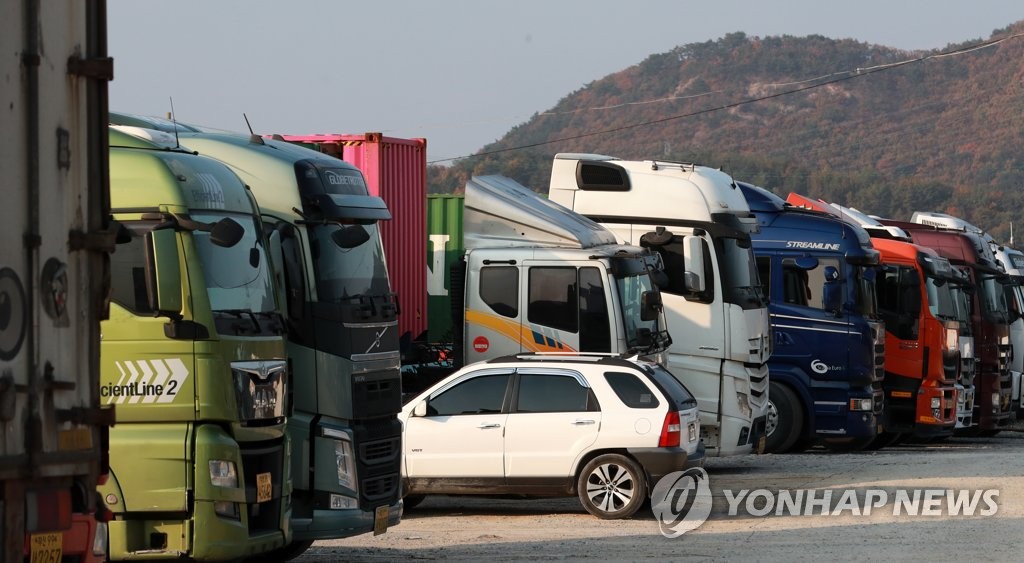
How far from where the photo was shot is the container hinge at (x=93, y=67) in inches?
252

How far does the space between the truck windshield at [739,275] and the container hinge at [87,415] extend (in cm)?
1254

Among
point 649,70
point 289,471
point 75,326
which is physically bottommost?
point 289,471

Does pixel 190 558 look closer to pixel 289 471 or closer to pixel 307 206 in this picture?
pixel 289 471

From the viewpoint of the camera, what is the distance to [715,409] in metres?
18.1

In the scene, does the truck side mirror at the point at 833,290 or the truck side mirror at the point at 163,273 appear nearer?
the truck side mirror at the point at 163,273

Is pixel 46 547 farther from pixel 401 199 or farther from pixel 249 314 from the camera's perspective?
pixel 401 199

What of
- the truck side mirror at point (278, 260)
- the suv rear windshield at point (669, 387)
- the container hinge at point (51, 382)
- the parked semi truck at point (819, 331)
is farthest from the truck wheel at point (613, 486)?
the container hinge at point (51, 382)

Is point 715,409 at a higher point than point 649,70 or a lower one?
lower

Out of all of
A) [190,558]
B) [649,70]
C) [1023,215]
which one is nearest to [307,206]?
[190,558]

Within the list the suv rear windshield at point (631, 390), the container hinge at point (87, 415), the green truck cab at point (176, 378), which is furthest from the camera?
the suv rear windshield at point (631, 390)

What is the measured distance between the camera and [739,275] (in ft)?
60.8

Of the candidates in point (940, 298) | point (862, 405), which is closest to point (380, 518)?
point (862, 405)

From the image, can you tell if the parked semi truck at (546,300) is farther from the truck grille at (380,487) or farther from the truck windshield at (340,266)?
the truck windshield at (340,266)

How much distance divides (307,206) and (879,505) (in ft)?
24.1
